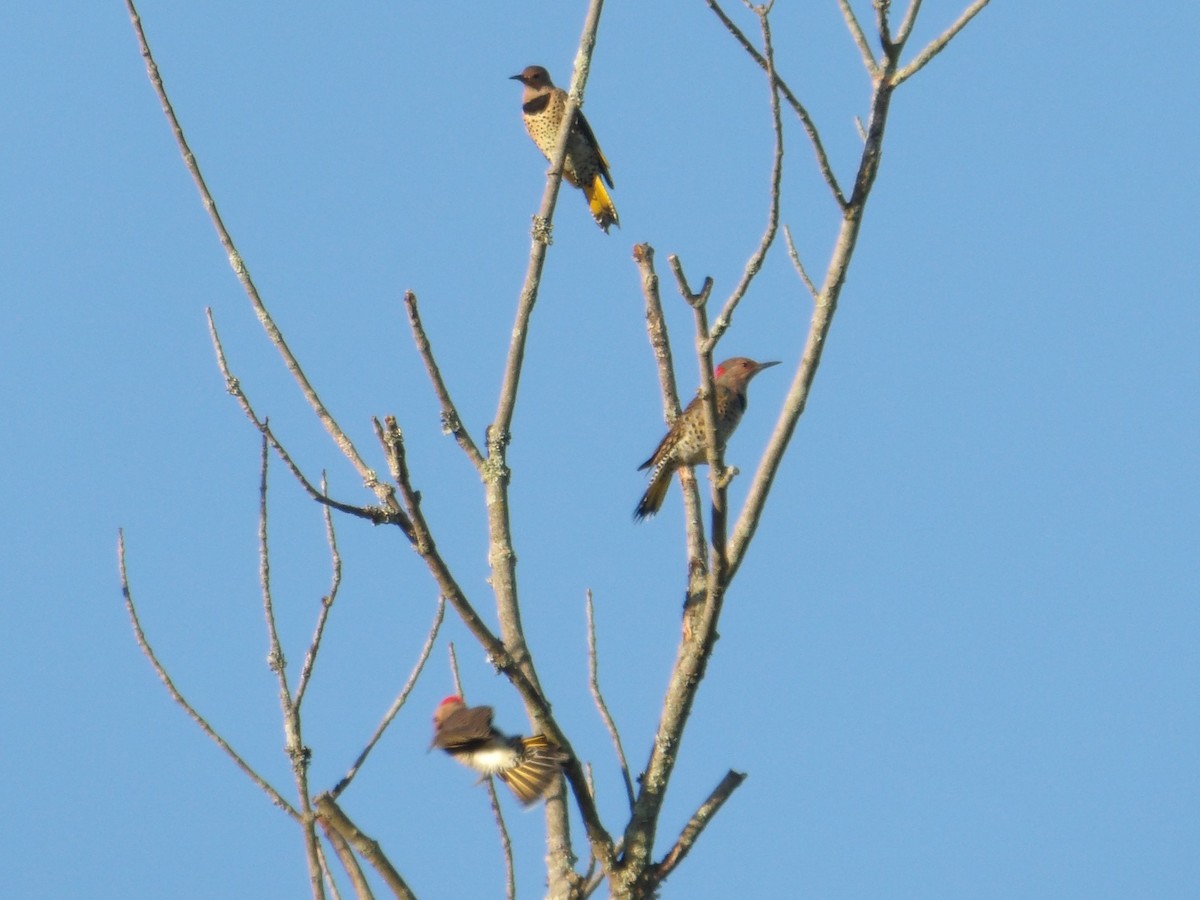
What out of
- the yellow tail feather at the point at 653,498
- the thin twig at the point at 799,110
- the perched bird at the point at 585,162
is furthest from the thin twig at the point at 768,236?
the perched bird at the point at 585,162

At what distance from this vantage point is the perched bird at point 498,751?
2.94 meters

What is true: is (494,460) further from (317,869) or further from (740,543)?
(317,869)

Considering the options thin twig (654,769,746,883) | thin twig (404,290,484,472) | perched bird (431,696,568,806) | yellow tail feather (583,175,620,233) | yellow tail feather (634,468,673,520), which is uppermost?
yellow tail feather (583,175,620,233)

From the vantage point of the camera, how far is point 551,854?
10.1 ft

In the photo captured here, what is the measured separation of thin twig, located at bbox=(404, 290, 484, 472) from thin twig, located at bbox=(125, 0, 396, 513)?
214mm

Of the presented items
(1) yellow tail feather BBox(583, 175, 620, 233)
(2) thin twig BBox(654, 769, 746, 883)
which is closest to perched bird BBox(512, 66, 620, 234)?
(1) yellow tail feather BBox(583, 175, 620, 233)

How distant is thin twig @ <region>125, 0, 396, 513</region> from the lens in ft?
9.36

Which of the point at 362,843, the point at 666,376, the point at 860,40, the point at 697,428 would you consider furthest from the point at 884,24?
the point at 697,428

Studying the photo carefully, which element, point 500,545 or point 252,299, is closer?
point 252,299

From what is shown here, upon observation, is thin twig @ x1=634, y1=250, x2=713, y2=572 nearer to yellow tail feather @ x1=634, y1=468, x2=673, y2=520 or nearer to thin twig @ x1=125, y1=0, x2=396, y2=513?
thin twig @ x1=125, y1=0, x2=396, y2=513

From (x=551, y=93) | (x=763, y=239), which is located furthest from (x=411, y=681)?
(x=551, y=93)

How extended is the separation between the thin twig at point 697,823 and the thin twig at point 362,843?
507 millimetres

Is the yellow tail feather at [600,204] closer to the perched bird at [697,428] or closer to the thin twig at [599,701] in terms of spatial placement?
the perched bird at [697,428]

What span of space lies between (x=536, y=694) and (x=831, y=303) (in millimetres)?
920
